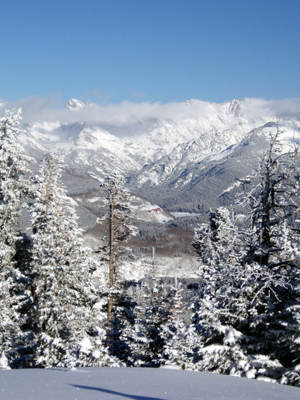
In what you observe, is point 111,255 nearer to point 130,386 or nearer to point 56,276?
point 56,276

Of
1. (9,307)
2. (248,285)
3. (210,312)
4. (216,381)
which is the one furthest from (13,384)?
(9,307)

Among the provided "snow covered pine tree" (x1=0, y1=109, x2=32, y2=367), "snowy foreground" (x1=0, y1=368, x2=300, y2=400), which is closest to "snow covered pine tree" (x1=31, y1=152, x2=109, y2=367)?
"snow covered pine tree" (x1=0, y1=109, x2=32, y2=367)

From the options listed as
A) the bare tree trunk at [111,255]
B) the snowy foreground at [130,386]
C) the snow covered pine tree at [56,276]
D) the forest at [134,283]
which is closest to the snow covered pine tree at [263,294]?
the forest at [134,283]

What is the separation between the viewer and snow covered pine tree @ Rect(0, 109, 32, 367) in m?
17.0

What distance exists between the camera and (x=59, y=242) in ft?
63.4

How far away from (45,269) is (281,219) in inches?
485

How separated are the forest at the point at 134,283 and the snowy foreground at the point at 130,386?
124 inches

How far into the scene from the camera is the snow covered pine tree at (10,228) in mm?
16984

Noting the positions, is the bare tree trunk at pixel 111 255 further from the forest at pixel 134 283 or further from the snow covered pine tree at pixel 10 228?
the snow covered pine tree at pixel 10 228

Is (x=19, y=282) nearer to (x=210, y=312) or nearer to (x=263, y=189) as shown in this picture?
(x=210, y=312)

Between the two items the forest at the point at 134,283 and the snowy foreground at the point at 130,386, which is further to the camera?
the forest at the point at 134,283

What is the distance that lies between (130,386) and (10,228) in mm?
12469

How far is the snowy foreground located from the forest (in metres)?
3.16

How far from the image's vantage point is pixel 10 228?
59.5 ft
